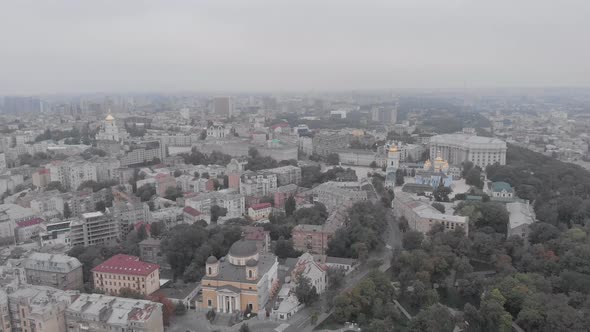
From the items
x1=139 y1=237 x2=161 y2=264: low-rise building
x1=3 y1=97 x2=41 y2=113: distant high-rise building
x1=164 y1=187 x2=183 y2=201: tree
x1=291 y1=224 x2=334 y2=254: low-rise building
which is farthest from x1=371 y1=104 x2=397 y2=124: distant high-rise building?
x1=3 y1=97 x2=41 y2=113: distant high-rise building

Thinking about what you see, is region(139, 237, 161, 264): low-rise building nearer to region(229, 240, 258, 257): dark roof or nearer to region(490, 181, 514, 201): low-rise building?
region(229, 240, 258, 257): dark roof

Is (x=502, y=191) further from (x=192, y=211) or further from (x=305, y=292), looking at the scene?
Result: (x=192, y=211)

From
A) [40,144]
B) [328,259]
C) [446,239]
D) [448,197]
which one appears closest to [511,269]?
[446,239]

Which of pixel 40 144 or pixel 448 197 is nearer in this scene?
pixel 448 197

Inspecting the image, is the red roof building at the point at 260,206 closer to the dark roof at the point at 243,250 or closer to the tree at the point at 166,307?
the dark roof at the point at 243,250

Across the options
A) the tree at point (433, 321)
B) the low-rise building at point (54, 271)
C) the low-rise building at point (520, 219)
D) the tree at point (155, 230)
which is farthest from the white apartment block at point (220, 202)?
the tree at point (433, 321)

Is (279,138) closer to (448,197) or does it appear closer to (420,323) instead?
(448,197)

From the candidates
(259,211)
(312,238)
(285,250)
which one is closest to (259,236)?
(285,250)
